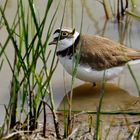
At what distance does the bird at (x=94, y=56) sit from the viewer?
18.8 feet

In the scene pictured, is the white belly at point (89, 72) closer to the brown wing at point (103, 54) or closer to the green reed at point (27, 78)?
the brown wing at point (103, 54)

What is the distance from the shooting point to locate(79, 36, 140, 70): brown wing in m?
5.79

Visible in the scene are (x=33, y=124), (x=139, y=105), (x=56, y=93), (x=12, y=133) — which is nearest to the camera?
(x=12, y=133)

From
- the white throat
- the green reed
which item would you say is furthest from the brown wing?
the green reed

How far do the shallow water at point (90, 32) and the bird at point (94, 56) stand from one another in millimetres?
194

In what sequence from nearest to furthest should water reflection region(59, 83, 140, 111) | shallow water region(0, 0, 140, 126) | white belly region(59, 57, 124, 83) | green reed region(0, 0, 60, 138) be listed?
green reed region(0, 0, 60, 138), water reflection region(59, 83, 140, 111), white belly region(59, 57, 124, 83), shallow water region(0, 0, 140, 126)

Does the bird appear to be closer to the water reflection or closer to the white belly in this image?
the white belly

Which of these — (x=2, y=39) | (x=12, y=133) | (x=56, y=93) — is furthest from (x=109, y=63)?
(x=12, y=133)

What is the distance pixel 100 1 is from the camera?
7242mm

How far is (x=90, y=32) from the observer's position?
22.6 ft

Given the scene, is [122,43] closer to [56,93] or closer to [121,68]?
[121,68]

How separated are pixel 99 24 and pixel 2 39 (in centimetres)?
121

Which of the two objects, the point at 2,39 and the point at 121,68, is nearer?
the point at 121,68

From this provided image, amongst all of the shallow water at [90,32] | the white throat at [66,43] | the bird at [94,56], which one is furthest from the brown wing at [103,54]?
the shallow water at [90,32]
